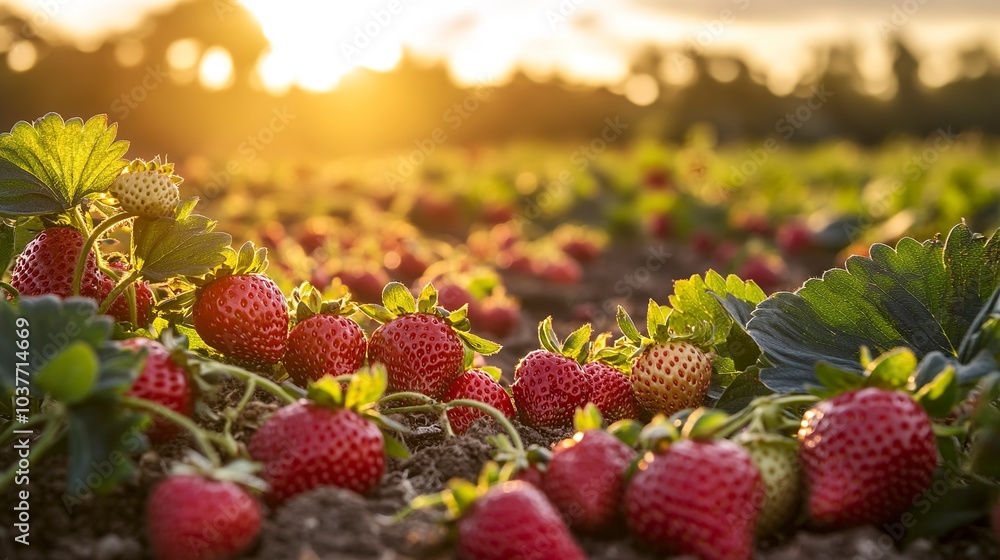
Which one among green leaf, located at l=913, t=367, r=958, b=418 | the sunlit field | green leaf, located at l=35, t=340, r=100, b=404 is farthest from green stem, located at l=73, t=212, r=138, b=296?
green leaf, located at l=913, t=367, r=958, b=418

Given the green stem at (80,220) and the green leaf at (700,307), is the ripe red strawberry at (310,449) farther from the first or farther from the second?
the green leaf at (700,307)

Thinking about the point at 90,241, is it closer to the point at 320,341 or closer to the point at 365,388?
the point at 320,341

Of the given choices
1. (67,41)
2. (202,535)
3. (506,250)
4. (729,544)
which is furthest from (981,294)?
(67,41)

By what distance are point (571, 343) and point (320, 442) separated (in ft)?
2.47

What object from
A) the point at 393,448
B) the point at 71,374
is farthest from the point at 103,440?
the point at 393,448

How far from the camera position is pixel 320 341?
1.82m

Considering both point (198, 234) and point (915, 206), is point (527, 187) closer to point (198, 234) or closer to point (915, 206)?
point (915, 206)

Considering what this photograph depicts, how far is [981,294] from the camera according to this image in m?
1.78

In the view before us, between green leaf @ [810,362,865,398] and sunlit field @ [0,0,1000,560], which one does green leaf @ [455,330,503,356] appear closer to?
sunlit field @ [0,0,1000,560]

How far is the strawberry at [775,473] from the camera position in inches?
54.7

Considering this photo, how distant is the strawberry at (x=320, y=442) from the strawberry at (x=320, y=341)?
350 millimetres

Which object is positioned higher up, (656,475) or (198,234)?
(198,234)

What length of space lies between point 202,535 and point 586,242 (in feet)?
17.3

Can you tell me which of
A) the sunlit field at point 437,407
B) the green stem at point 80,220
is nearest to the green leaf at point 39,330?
the sunlit field at point 437,407
